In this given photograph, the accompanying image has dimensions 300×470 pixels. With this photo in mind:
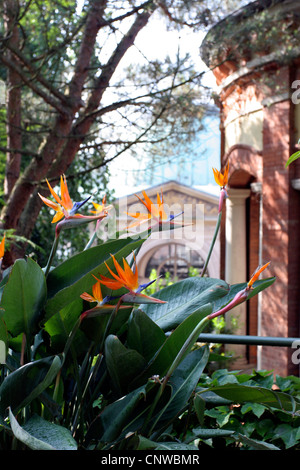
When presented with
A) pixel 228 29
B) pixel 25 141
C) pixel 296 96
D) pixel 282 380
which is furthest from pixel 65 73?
pixel 282 380

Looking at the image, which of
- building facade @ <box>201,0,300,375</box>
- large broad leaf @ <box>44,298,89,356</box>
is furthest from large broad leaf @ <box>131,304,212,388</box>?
building facade @ <box>201,0,300,375</box>

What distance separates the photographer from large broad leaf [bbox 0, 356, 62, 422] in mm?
876

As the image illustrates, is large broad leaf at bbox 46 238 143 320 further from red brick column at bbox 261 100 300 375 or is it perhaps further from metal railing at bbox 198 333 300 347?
red brick column at bbox 261 100 300 375

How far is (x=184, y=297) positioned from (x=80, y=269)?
0.21 m

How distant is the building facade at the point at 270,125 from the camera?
630cm

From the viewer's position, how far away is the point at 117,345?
89cm

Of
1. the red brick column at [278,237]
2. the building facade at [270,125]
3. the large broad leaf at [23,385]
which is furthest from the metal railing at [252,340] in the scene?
the red brick column at [278,237]

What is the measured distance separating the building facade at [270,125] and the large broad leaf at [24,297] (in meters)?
5.40

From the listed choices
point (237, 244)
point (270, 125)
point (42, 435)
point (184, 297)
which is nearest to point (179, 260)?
point (237, 244)

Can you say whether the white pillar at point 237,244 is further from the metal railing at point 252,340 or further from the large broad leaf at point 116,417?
the large broad leaf at point 116,417

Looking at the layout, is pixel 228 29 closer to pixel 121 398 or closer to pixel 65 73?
pixel 65 73

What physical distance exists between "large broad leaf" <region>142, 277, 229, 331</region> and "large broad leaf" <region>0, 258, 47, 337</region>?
243 millimetres

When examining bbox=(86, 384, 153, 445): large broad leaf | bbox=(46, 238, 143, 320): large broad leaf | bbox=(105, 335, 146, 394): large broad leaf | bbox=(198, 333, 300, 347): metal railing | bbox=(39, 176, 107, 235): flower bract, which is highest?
bbox=(39, 176, 107, 235): flower bract

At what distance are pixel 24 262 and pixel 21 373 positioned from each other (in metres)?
0.18
